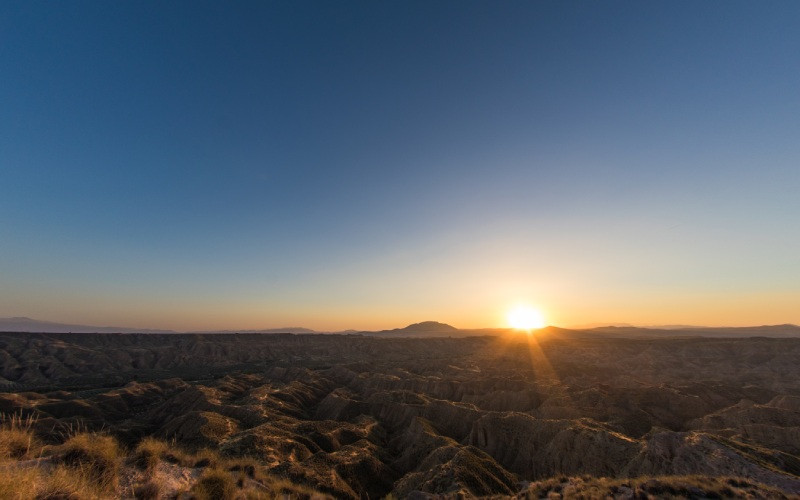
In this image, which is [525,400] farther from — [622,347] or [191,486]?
[622,347]

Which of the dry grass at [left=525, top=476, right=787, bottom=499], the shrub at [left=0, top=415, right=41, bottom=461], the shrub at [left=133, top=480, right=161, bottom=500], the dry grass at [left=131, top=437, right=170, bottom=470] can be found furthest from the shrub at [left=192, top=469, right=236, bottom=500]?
the dry grass at [left=525, top=476, right=787, bottom=499]

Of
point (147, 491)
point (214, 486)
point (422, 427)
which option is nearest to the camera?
point (147, 491)

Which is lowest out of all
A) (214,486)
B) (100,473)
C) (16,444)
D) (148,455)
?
(214,486)

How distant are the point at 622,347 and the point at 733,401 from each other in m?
68.2

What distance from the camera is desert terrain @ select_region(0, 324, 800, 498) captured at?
559 inches

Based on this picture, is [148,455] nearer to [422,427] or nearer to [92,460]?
[92,460]

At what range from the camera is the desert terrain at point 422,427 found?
1420cm

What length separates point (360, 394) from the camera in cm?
7288

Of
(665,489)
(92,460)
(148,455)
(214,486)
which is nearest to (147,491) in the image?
(214,486)

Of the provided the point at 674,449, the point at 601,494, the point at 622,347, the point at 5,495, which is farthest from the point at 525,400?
the point at 622,347

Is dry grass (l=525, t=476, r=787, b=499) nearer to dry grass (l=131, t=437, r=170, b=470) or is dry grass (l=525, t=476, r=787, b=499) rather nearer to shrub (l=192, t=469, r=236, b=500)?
shrub (l=192, t=469, r=236, b=500)

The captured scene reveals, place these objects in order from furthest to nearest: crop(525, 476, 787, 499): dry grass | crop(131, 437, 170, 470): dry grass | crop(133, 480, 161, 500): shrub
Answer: crop(525, 476, 787, 499): dry grass < crop(131, 437, 170, 470): dry grass < crop(133, 480, 161, 500): shrub

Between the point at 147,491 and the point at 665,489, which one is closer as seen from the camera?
the point at 147,491

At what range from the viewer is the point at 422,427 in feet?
147
